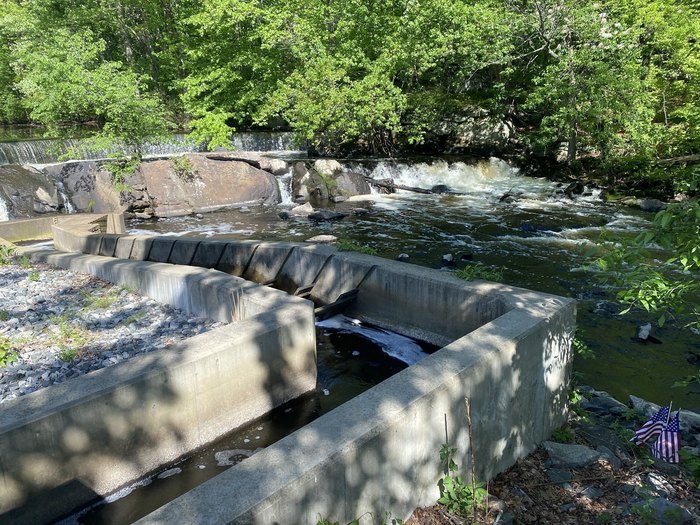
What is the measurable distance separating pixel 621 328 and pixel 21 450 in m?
8.41

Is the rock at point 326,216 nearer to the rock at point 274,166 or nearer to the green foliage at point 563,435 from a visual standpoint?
the rock at point 274,166

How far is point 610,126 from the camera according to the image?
1889cm

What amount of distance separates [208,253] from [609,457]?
7.52m

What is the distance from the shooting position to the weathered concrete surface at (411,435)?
2742 millimetres

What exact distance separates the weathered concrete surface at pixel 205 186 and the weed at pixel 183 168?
36 millimetres

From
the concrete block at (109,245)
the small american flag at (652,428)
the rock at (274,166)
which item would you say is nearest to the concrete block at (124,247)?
the concrete block at (109,245)

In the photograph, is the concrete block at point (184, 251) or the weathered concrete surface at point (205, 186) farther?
the weathered concrete surface at point (205, 186)

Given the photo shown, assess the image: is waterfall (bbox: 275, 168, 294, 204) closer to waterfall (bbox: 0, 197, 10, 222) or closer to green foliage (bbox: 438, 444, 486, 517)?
waterfall (bbox: 0, 197, 10, 222)

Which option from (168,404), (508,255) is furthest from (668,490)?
(508,255)

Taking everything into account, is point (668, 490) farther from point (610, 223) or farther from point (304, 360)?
point (610, 223)

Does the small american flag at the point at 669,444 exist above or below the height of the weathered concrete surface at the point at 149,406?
below

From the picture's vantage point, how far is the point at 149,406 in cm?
414

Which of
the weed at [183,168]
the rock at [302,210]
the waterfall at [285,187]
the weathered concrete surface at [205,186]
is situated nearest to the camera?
the rock at [302,210]

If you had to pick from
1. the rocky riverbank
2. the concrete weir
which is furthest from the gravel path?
the rocky riverbank
